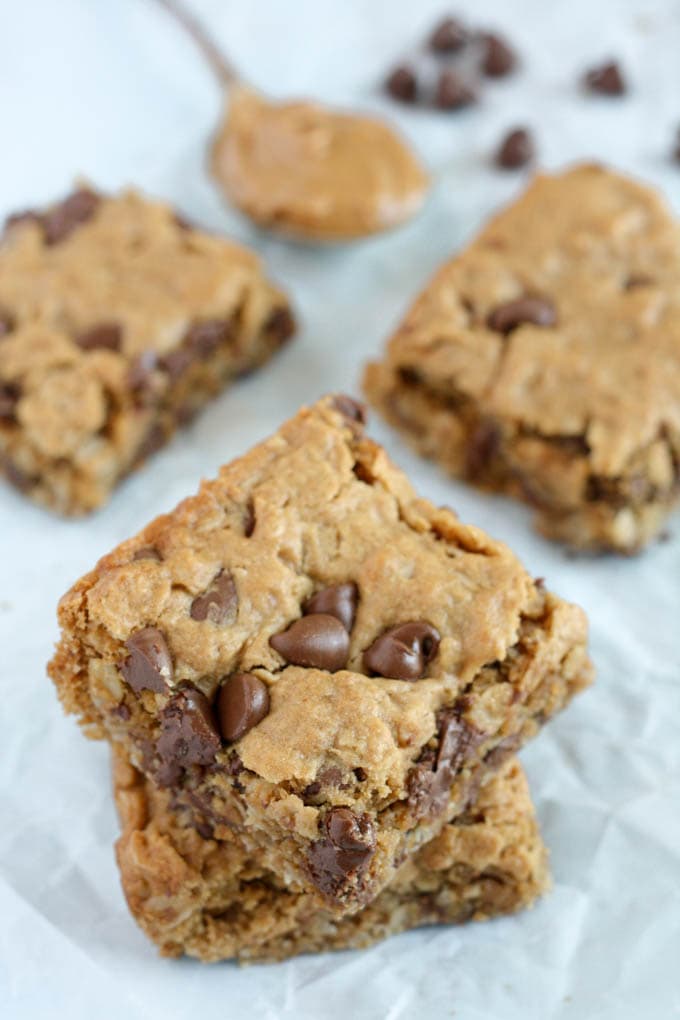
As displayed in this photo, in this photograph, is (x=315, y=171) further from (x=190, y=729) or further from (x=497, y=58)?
(x=190, y=729)

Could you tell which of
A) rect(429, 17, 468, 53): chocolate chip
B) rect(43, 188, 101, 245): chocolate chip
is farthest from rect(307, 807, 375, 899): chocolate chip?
rect(429, 17, 468, 53): chocolate chip

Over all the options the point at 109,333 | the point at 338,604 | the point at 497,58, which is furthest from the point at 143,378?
the point at 497,58

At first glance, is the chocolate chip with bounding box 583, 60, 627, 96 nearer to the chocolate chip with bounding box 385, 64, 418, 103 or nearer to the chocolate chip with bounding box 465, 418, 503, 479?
the chocolate chip with bounding box 385, 64, 418, 103

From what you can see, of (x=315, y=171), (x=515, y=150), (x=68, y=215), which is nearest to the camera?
(x=68, y=215)

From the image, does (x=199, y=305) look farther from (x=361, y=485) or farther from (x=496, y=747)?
(x=496, y=747)

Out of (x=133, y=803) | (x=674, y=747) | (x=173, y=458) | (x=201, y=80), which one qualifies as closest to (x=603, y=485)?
(x=674, y=747)

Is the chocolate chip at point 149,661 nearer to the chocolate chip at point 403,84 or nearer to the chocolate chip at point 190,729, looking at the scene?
the chocolate chip at point 190,729
